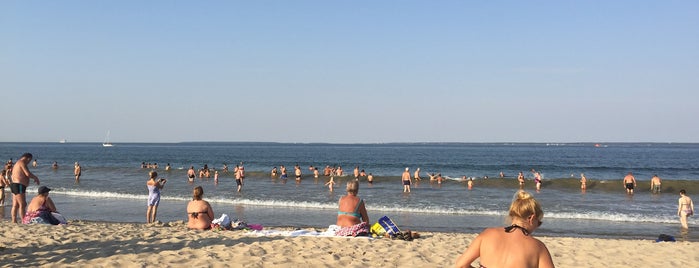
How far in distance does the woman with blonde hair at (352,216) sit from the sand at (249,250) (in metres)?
0.23

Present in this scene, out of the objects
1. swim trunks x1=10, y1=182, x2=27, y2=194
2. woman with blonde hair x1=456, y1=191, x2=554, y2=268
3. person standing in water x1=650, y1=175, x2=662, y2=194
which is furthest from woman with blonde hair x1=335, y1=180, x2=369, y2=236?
person standing in water x1=650, y1=175, x2=662, y2=194

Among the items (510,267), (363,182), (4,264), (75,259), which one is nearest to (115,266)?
(75,259)

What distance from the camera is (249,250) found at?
28.3 feet

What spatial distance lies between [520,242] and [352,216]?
688cm

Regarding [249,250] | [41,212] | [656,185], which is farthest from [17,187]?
[656,185]

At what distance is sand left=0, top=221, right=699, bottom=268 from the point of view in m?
7.75

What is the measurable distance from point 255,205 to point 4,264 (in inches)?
498

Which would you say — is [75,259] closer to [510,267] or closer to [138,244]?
[138,244]

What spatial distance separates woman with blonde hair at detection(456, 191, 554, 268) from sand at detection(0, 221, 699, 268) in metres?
4.71

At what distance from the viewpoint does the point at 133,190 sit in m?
25.3

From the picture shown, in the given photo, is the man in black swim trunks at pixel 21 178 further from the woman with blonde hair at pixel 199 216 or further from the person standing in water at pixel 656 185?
the person standing in water at pixel 656 185

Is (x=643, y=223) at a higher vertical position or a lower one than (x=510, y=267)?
lower

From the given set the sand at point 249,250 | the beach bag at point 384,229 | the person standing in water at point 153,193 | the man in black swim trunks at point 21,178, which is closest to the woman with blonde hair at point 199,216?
the sand at point 249,250

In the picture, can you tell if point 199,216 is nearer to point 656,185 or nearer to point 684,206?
point 684,206
